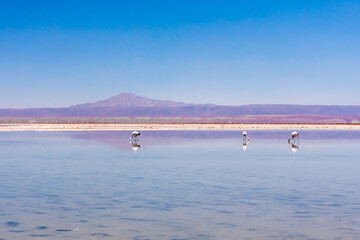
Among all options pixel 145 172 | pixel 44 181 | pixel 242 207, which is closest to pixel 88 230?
pixel 242 207

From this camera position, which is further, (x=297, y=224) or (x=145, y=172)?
(x=145, y=172)

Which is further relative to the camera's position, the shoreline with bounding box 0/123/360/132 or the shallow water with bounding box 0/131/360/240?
the shoreline with bounding box 0/123/360/132

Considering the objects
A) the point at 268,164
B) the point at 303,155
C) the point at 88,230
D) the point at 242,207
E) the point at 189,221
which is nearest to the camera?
the point at 88,230

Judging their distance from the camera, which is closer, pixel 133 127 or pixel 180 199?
pixel 180 199

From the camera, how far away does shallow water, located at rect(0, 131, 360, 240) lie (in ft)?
33.3

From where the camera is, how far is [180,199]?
13102 millimetres

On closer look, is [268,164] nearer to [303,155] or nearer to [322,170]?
[322,170]

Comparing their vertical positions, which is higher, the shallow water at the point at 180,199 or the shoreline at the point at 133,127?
the shoreline at the point at 133,127

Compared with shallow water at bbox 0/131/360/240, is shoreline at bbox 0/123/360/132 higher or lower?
higher

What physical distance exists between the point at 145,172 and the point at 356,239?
9.89 metres

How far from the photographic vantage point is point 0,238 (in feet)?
31.5

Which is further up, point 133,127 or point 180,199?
point 133,127

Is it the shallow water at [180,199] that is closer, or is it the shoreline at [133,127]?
the shallow water at [180,199]

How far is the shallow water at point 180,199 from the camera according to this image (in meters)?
10.2
